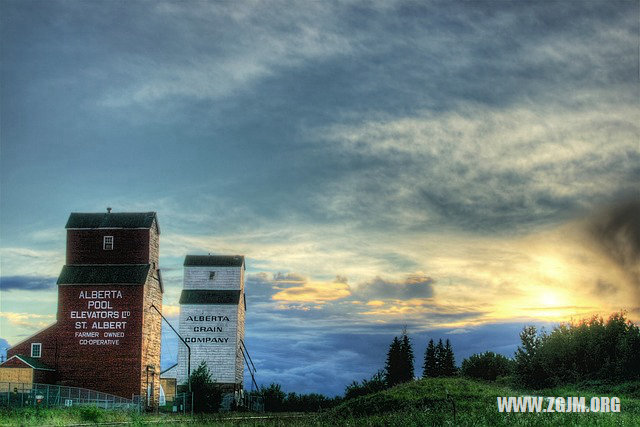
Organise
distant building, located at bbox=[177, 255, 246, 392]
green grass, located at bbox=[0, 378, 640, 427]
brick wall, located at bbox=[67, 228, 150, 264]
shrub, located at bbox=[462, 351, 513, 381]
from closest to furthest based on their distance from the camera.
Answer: green grass, located at bbox=[0, 378, 640, 427], brick wall, located at bbox=[67, 228, 150, 264], distant building, located at bbox=[177, 255, 246, 392], shrub, located at bbox=[462, 351, 513, 381]

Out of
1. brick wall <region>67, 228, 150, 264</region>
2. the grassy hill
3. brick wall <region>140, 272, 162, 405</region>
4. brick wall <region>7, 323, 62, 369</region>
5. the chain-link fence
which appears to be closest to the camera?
the grassy hill

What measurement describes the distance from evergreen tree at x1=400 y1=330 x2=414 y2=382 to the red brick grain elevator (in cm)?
3111

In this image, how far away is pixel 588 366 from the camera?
185 feet

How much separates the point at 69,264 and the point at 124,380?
33.4 feet

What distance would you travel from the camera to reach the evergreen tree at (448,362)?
272 feet

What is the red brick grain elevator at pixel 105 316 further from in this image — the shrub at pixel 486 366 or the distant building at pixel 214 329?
the shrub at pixel 486 366

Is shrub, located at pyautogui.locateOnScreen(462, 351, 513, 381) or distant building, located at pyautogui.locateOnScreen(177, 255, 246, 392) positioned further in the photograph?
shrub, located at pyautogui.locateOnScreen(462, 351, 513, 381)

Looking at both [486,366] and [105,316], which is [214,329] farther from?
[486,366]

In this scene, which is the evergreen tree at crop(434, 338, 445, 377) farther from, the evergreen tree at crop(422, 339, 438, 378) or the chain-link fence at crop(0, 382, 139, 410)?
the chain-link fence at crop(0, 382, 139, 410)

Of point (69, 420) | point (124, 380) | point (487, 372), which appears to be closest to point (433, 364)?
point (487, 372)

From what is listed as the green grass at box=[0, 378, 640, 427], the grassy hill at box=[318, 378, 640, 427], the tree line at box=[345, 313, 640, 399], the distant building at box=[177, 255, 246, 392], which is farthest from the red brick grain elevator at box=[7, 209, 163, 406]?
the tree line at box=[345, 313, 640, 399]

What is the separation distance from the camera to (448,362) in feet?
276

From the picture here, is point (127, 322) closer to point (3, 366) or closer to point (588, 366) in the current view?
point (3, 366)

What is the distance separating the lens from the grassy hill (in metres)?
25.1
